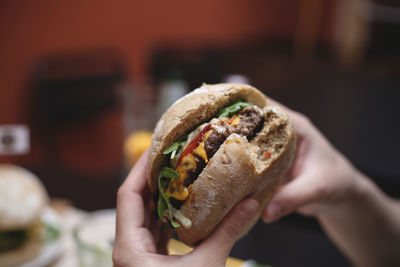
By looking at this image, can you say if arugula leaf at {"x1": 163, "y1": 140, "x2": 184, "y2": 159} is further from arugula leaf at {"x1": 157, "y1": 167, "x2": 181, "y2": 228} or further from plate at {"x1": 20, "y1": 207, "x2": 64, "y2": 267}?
plate at {"x1": 20, "y1": 207, "x2": 64, "y2": 267}

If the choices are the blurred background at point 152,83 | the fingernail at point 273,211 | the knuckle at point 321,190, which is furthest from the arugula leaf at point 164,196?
the blurred background at point 152,83

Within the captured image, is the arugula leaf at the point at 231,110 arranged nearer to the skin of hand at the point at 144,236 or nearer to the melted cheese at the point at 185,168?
the melted cheese at the point at 185,168

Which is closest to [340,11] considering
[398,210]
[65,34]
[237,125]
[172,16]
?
[172,16]

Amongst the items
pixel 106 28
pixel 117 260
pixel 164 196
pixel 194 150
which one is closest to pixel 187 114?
pixel 194 150

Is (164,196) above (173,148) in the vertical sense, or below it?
below

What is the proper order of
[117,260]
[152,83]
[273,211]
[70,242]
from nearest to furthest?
[117,260] < [273,211] < [70,242] < [152,83]

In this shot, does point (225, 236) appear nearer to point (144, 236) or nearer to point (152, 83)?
point (144, 236)
